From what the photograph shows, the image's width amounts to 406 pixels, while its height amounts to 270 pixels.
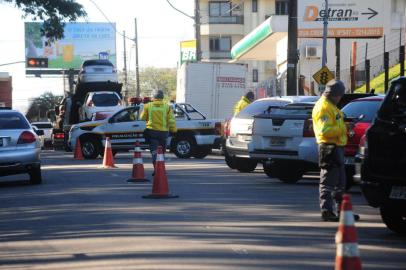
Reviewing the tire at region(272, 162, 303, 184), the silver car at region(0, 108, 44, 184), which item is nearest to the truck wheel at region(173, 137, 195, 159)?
the silver car at region(0, 108, 44, 184)

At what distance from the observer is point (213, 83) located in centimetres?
3412

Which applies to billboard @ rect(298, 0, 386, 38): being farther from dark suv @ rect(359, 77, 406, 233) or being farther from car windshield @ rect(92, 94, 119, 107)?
dark suv @ rect(359, 77, 406, 233)

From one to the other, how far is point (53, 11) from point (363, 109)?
54.6 ft

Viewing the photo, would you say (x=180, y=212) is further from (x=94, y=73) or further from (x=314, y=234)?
(x=94, y=73)

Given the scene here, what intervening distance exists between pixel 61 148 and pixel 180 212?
30917mm

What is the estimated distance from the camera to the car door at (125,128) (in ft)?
86.9

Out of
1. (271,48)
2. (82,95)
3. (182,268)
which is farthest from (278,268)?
(271,48)

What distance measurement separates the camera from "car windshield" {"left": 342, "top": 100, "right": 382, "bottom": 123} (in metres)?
14.9

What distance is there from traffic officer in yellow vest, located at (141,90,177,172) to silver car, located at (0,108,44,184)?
233 centimetres

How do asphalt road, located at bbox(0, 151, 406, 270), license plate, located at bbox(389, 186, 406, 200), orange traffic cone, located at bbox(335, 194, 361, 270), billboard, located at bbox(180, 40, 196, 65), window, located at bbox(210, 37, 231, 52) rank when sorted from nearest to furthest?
orange traffic cone, located at bbox(335, 194, 361, 270), asphalt road, located at bbox(0, 151, 406, 270), license plate, located at bbox(389, 186, 406, 200), billboard, located at bbox(180, 40, 196, 65), window, located at bbox(210, 37, 231, 52)

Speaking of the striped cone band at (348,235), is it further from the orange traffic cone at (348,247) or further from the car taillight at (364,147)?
the car taillight at (364,147)

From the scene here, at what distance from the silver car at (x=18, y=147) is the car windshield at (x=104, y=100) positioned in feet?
53.9

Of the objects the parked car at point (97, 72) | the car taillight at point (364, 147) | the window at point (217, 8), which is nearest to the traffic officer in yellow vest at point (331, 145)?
the car taillight at point (364, 147)

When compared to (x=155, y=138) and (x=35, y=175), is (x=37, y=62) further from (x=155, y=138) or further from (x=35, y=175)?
(x=155, y=138)
